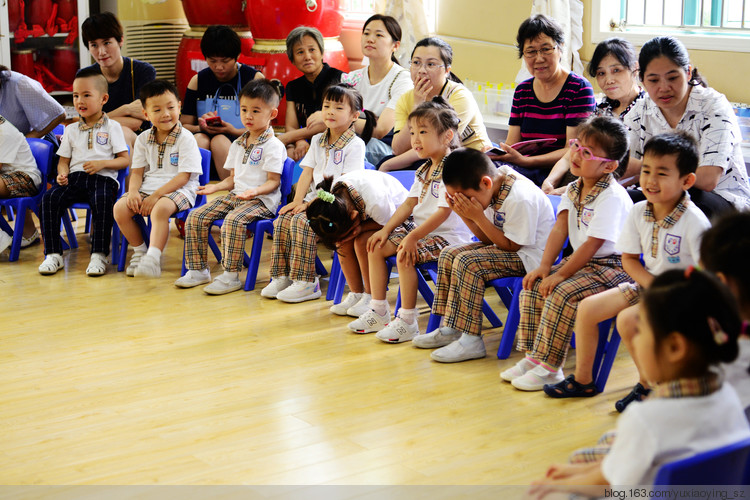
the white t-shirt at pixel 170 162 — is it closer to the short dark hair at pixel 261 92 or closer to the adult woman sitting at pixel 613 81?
the short dark hair at pixel 261 92

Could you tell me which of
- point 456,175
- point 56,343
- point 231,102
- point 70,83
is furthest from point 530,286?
point 70,83

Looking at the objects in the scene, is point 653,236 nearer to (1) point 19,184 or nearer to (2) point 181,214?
(2) point 181,214

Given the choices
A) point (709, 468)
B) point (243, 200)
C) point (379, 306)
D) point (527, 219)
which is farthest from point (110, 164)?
point (709, 468)

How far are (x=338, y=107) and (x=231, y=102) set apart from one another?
56.6 inches

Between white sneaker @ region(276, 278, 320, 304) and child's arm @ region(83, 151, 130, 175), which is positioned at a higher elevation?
child's arm @ region(83, 151, 130, 175)

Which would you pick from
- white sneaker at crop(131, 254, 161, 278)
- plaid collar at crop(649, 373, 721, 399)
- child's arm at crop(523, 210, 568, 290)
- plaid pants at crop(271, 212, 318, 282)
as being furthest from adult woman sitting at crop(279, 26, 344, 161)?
plaid collar at crop(649, 373, 721, 399)

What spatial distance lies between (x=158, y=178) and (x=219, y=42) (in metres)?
1.09

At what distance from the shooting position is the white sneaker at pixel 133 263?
4426mm

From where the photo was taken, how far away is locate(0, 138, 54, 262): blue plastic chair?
15.1 feet

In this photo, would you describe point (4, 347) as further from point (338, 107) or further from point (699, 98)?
point (699, 98)

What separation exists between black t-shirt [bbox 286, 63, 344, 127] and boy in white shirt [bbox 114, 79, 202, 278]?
70 cm

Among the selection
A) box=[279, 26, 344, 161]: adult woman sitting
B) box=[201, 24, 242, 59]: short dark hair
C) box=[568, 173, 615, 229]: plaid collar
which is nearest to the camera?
box=[568, 173, 615, 229]: plaid collar

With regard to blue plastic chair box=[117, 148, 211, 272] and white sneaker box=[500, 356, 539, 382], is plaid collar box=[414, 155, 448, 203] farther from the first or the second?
blue plastic chair box=[117, 148, 211, 272]

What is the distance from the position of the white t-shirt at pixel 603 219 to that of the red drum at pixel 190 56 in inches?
162
